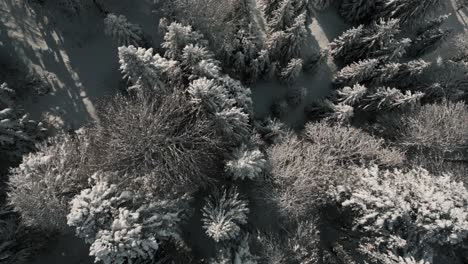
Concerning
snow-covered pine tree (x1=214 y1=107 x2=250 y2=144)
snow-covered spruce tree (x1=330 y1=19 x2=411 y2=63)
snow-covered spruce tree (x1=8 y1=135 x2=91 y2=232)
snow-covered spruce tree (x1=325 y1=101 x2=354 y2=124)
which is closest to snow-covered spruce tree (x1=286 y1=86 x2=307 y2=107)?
snow-covered spruce tree (x1=325 y1=101 x2=354 y2=124)

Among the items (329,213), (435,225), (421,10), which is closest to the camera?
(435,225)

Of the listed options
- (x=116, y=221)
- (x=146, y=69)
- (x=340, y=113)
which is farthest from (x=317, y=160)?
(x=116, y=221)

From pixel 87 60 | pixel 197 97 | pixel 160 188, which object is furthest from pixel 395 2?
pixel 87 60

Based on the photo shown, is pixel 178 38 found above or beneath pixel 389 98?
above

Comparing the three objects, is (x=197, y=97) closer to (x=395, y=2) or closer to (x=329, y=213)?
(x=329, y=213)

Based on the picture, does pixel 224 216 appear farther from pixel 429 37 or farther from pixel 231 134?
pixel 429 37

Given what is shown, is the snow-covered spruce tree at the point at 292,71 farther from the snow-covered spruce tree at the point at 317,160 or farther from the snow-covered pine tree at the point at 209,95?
the snow-covered pine tree at the point at 209,95

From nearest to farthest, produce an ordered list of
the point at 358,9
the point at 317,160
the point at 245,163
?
the point at 245,163 → the point at 317,160 → the point at 358,9
